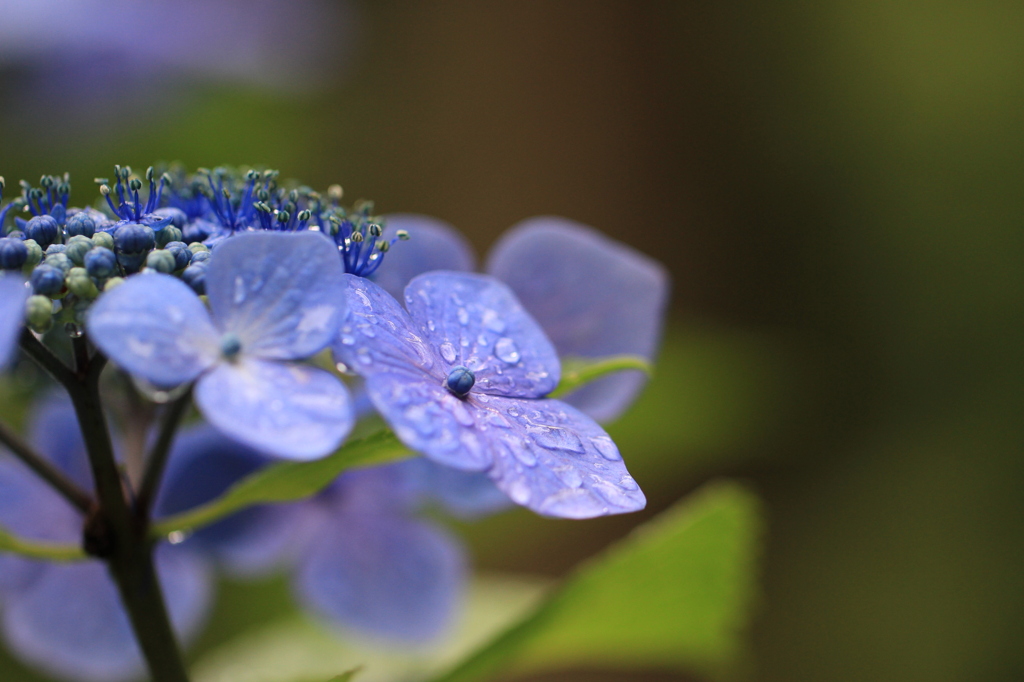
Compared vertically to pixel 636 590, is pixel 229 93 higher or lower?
higher

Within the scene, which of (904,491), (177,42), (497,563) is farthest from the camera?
(497,563)

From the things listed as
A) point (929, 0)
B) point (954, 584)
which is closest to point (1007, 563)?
point (954, 584)

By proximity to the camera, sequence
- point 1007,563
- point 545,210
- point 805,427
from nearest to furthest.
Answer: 1. point 1007,563
2. point 805,427
3. point 545,210

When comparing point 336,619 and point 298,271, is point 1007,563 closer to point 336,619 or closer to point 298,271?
point 336,619

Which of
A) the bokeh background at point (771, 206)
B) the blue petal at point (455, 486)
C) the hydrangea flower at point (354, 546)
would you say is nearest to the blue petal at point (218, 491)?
the hydrangea flower at point (354, 546)

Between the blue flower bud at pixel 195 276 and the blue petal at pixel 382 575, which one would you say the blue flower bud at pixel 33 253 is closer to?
the blue flower bud at pixel 195 276

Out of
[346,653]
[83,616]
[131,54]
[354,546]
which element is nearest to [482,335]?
[354,546]
